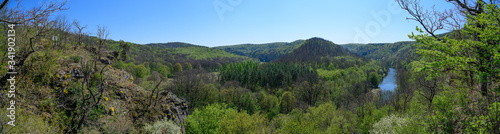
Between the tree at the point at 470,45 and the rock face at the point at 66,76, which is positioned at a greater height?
the tree at the point at 470,45

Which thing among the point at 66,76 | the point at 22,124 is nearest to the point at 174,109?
the point at 66,76

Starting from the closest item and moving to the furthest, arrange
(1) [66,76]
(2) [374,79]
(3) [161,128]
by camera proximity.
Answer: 1. (1) [66,76]
2. (3) [161,128]
3. (2) [374,79]

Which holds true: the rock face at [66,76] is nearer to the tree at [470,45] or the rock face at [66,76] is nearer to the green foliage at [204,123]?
the green foliage at [204,123]

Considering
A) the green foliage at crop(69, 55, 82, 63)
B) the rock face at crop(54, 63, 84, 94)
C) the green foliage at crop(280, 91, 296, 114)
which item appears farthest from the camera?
the green foliage at crop(280, 91, 296, 114)

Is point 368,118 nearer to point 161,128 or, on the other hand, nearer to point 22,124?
point 161,128

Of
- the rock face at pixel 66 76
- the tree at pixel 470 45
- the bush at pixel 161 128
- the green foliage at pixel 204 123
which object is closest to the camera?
the tree at pixel 470 45

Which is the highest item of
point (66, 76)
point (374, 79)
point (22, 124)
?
point (66, 76)

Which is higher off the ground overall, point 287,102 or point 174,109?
point 174,109

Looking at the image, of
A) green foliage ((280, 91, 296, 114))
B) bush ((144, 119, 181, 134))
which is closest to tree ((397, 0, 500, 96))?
bush ((144, 119, 181, 134))

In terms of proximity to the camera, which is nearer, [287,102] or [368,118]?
[368,118]

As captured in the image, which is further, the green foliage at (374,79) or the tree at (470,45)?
the green foliage at (374,79)

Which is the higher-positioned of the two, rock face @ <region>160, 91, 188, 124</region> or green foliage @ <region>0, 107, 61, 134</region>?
green foliage @ <region>0, 107, 61, 134</region>

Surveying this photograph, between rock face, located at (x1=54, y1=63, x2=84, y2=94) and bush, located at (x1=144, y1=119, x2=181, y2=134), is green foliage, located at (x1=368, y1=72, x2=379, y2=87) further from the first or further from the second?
rock face, located at (x1=54, y1=63, x2=84, y2=94)

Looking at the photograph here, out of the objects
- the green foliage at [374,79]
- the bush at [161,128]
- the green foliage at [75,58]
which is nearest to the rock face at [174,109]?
the bush at [161,128]
